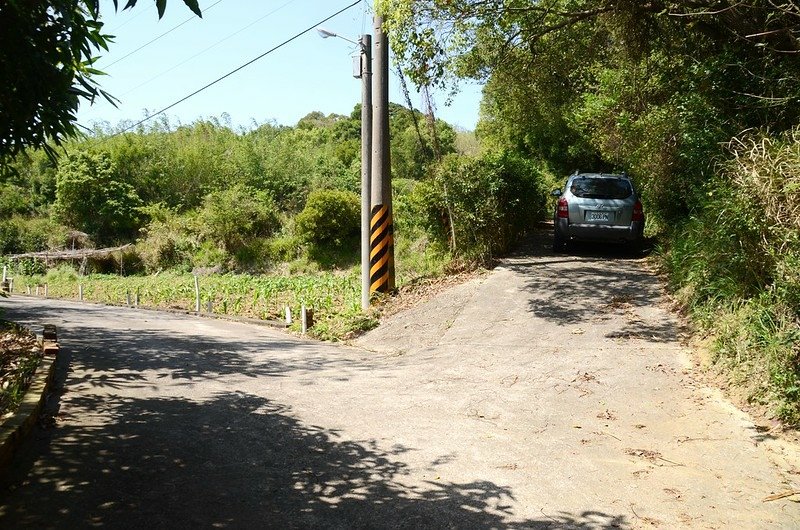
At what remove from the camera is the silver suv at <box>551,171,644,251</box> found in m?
12.8

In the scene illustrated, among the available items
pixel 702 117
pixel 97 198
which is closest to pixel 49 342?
pixel 702 117

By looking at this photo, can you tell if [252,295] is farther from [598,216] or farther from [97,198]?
[97,198]

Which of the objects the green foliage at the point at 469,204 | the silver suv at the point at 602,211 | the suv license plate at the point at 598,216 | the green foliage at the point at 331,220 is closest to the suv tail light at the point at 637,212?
the silver suv at the point at 602,211

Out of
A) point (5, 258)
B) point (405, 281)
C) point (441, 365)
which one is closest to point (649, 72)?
point (405, 281)

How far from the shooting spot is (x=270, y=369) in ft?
26.1

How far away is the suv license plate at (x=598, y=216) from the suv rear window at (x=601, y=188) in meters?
0.34

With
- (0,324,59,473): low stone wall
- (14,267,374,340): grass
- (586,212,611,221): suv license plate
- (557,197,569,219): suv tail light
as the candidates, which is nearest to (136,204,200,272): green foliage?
(14,267,374,340): grass

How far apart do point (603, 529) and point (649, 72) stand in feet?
36.6

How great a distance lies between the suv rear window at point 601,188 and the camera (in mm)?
12914

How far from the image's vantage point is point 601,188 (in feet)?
43.0

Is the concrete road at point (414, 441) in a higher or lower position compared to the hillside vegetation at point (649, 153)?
lower

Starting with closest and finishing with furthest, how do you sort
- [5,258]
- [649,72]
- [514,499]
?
[514,499] → [649,72] → [5,258]

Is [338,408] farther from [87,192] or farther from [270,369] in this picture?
[87,192]

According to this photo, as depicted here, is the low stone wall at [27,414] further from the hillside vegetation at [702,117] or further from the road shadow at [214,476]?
the hillside vegetation at [702,117]
